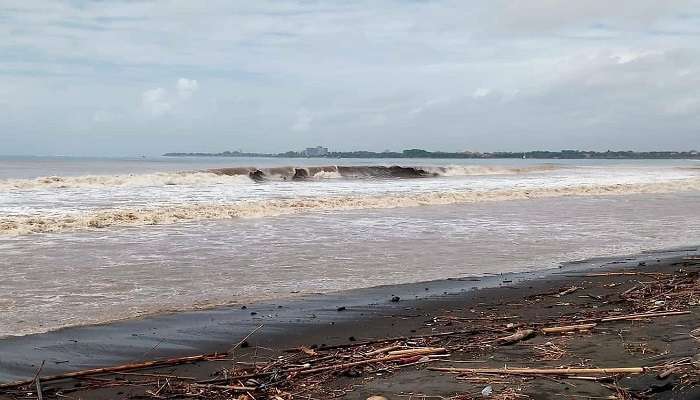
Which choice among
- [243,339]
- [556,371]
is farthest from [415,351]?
[243,339]

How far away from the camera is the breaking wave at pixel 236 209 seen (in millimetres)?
16844

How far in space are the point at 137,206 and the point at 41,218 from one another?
14.7ft

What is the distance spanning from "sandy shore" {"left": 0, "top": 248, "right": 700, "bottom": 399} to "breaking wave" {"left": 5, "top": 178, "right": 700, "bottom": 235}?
1063cm

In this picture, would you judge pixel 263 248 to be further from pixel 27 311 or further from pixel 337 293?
pixel 27 311

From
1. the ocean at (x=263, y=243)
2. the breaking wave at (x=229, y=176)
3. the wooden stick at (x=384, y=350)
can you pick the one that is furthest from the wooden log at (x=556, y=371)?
the breaking wave at (x=229, y=176)

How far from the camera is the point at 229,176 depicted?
1811 inches

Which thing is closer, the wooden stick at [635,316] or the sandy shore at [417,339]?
the sandy shore at [417,339]

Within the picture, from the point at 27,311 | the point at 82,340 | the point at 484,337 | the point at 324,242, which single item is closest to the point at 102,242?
the point at 324,242

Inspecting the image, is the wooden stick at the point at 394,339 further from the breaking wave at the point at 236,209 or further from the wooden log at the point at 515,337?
the breaking wave at the point at 236,209

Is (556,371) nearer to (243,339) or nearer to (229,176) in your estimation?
(243,339)

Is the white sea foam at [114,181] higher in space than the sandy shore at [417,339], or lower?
higher

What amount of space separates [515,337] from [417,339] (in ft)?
2.79

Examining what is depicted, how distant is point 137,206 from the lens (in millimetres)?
22172

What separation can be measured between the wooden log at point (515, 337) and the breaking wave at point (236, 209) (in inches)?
523
